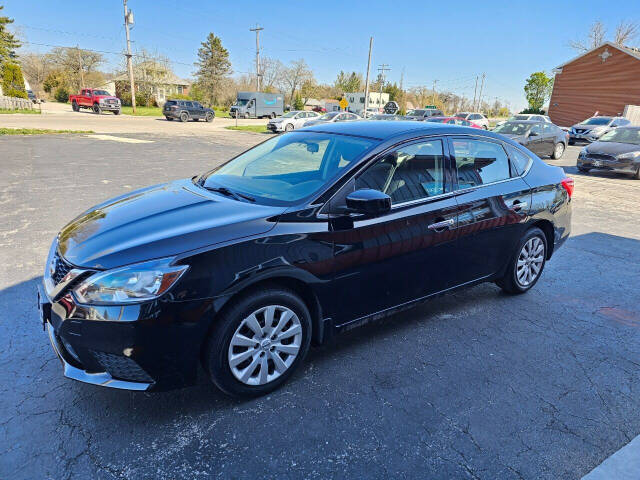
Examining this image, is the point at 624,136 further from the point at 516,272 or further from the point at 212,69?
the point at 212,69

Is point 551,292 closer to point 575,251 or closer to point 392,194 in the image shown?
point 575,251

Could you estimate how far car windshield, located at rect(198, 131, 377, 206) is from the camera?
3.12 metres

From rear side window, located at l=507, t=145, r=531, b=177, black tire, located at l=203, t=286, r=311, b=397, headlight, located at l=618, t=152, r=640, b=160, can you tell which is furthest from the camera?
headlight, located at l=618, t=152, r=640, b=160

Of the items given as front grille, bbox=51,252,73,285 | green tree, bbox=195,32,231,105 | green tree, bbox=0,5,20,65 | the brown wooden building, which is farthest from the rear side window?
green tree, bbox=195,32,231,105

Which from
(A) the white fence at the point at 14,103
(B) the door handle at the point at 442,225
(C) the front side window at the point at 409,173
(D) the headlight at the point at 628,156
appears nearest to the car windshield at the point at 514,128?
(D) the headlight at the point at 628,156

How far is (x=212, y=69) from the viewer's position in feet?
235

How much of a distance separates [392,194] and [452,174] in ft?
2.30

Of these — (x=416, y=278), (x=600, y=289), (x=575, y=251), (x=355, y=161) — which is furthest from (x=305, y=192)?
(x=575, y=251)

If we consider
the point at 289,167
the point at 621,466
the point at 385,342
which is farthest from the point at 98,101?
the point at 621,466

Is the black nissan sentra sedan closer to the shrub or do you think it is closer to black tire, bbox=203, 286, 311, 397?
black tire, bbox=203, 286, 311, 397

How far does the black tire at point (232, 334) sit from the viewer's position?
251cm

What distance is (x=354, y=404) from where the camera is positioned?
2.77 metres

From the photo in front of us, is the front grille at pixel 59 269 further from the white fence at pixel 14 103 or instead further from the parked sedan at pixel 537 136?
the white fence at pixel 14 103

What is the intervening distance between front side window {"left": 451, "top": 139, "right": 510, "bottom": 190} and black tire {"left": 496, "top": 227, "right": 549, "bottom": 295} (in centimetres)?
65
